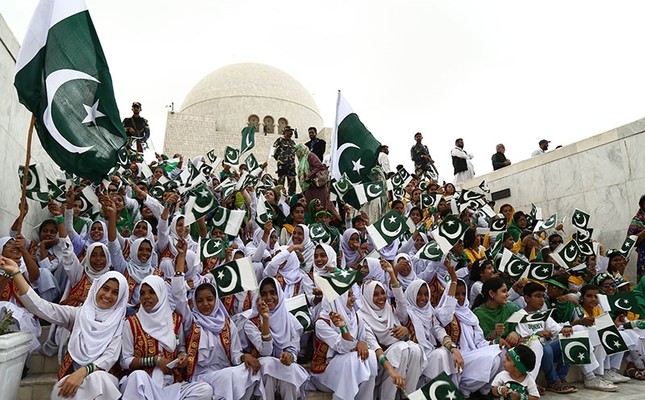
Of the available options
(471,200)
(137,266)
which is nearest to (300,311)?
(137,266)

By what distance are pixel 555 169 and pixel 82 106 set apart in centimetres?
820

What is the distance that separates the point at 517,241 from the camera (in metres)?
6.48

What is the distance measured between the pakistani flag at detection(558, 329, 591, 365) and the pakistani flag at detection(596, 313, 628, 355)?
301 mm

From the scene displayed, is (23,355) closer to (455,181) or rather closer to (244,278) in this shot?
(244,278)

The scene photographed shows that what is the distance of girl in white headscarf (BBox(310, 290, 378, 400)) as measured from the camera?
11.4ft

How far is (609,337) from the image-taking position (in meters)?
3.85

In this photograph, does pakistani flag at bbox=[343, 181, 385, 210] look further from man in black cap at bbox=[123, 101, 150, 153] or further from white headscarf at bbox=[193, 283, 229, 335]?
man in black cap at bbox=[123, 101, 150, 153]

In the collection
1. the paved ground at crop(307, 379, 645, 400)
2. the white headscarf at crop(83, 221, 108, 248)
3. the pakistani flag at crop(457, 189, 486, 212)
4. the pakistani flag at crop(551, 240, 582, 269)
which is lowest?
the paved ground at crop(307, 379, 645, 400)

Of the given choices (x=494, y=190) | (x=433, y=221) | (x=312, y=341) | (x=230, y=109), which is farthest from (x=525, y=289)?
(x=230, y=109)

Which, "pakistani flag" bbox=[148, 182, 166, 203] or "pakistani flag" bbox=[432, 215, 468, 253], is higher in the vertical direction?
"pakistani flag" bbox=[148, 182, 166, 203]

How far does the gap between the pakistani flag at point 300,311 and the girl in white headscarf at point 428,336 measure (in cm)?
81

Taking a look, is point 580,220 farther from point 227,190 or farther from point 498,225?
point 227,190

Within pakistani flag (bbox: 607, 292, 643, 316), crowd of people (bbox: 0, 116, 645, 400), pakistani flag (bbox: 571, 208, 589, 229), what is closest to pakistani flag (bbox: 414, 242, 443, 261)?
crowd of people (bbox: 0, 116, 645, 400)

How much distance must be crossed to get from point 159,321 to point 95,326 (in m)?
0.40
